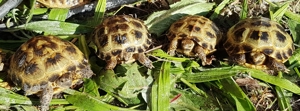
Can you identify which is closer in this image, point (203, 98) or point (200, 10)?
point (203, 98)

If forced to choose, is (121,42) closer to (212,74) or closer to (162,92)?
(162,92)

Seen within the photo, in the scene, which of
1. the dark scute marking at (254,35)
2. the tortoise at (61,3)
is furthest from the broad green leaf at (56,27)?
the dark scute marking at (254,35)

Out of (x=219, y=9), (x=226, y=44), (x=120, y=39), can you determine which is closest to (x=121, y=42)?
(x=120, y=39)

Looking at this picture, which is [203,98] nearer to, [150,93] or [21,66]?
[150,93]

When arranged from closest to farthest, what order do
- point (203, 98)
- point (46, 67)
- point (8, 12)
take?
1. point (46, 67)
2. point (203, 98)
3. point (8, 12)

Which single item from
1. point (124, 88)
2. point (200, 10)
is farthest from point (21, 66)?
point (200, 10)

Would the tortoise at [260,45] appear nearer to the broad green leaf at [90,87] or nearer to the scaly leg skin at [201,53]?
the scaly leg skin at [201,53]
